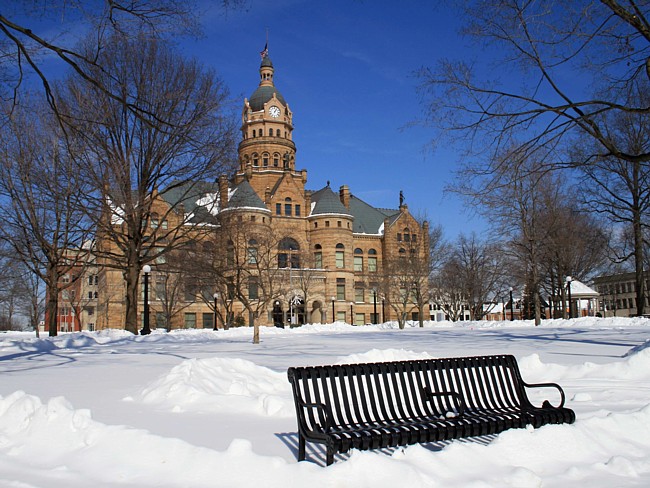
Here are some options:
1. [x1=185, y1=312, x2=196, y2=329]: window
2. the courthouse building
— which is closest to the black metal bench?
the courthouse building

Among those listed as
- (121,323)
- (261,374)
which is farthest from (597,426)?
(121,323)

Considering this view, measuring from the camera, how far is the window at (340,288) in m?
65.4

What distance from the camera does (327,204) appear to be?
216 feet

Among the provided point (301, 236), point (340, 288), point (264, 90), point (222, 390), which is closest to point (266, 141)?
point (264, 90)

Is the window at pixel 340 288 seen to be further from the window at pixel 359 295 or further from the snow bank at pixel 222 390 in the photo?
the snow bank at pixel 222 390

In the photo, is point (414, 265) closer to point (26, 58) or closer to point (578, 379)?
point (578, 379)

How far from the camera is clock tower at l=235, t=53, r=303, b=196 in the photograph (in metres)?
68.5

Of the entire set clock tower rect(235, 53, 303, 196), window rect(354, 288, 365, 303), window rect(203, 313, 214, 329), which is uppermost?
clock tower rect(235, 53, 303, 196)

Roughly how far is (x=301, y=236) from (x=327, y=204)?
4.77 metres

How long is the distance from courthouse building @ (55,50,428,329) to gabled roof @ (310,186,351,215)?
11cm

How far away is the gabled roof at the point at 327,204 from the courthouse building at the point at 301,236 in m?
0.11

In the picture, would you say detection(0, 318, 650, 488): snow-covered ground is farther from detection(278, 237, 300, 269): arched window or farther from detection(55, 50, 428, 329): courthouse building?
detection(55, 50, 428, 329): courthouse building

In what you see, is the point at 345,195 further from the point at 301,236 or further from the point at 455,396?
the point at 455,396

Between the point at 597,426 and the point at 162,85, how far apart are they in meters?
21.2
